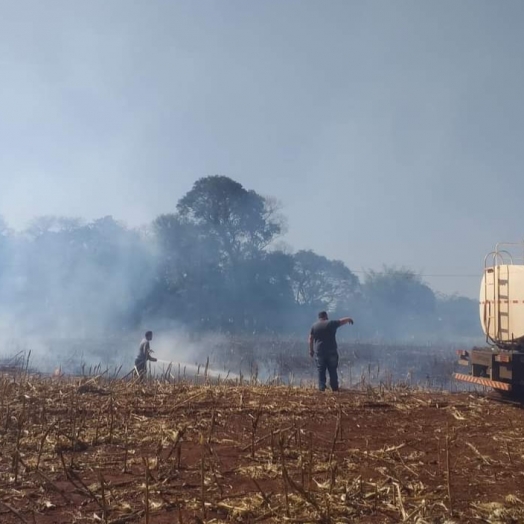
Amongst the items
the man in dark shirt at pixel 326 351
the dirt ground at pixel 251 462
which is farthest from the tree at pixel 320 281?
the dirt ground at pixel 251 462

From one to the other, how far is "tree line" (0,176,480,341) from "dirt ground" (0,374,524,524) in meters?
24.8

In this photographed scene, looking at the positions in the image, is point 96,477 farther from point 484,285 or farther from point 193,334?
point 193,334

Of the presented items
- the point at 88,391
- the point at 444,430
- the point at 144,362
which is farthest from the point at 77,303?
the point at 444,430

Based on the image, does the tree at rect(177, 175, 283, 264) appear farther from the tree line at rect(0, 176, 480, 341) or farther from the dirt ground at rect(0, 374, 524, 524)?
the dirt ground at rect(0, 374, 524, 524)

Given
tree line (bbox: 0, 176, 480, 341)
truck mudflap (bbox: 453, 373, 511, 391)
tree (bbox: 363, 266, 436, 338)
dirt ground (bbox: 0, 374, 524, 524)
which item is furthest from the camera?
tree (bbox: 363, 266, 436, 338)

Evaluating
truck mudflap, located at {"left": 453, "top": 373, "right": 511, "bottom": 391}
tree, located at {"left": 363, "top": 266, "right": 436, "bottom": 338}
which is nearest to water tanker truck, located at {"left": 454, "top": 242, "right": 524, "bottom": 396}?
truck mudflap, located at {"left": 453, "top": 373, "right": 511, "bottom": 391}

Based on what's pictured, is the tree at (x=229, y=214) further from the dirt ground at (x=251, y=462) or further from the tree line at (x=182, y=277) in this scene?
the dirt ground at (x=251, y=462)

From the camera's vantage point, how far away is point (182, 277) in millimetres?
38344

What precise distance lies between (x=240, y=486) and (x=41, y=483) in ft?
5.92

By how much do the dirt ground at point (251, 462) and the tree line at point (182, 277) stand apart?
24839mm

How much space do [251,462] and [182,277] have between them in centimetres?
3261

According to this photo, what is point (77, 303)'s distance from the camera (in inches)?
1372

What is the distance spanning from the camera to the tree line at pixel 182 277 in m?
34.2

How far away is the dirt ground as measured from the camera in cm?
462
